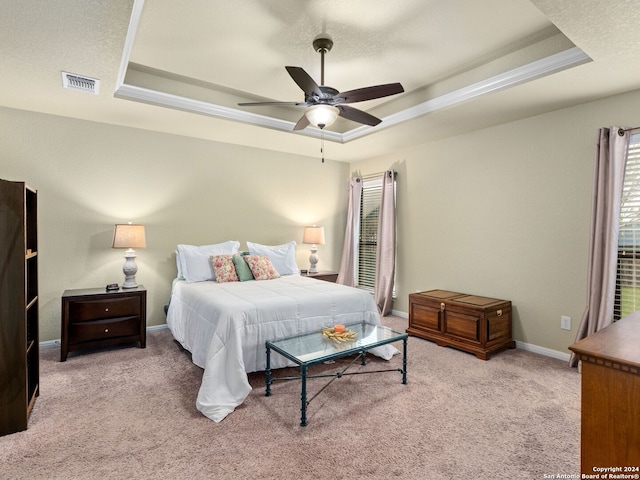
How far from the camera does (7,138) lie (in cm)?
351

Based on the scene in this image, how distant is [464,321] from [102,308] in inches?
144

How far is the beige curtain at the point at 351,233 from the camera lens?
19.1 ft

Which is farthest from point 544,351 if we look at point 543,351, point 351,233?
point 351,233

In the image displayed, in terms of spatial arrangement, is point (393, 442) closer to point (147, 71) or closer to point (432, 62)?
point (432, 62)

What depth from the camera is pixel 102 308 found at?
3498mm

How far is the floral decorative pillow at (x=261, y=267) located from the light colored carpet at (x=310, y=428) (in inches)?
51.6

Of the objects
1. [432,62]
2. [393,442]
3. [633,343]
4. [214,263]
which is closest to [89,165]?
[214,263]

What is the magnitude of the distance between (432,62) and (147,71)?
8.80ft

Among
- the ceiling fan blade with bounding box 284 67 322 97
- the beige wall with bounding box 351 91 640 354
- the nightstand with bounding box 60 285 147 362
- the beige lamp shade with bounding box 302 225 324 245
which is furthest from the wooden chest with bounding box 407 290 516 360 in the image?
the nightstand with bounding box 60 285 147 362

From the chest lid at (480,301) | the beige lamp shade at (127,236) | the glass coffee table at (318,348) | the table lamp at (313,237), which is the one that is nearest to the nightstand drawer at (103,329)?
the beige lamp shade at (127,236)

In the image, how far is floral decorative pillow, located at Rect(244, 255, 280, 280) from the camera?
4.11 metres

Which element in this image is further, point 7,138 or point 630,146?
point 7,138

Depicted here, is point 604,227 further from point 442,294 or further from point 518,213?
point 442,294

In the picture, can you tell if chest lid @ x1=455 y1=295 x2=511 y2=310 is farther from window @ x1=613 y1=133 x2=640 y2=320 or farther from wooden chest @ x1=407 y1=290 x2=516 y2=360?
window @ x1=613 y1=133 x2=640 y2=320
